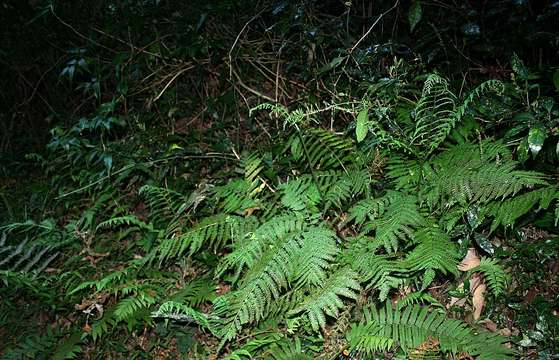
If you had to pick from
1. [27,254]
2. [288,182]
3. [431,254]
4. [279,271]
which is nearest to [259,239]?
[279,271]

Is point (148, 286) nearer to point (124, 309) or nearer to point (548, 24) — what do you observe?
point (124, 309)

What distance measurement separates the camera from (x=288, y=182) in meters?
3.15

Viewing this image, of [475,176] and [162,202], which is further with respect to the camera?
[162,202]

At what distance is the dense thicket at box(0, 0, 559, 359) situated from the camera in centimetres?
245

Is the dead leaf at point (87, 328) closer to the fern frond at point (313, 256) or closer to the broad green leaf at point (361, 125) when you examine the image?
the fern frond at point (313, 256)

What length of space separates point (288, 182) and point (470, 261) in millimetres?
1205

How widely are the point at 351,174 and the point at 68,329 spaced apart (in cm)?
232

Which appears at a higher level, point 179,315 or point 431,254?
point 431,254

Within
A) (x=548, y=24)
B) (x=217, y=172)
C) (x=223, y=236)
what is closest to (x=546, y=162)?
(x=548, y=24)

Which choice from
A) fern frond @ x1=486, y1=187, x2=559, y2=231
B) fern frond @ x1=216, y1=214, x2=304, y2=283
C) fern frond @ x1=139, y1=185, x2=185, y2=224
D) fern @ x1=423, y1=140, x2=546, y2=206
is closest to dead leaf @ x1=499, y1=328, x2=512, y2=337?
fern frond @ x1=486, y1=187, x2=559, y2=231

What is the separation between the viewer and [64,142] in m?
4.27

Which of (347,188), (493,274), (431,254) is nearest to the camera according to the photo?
(431,254)

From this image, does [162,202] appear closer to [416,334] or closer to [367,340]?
[367,340]

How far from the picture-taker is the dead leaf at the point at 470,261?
106 inches
